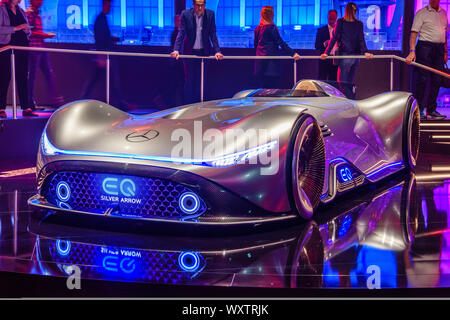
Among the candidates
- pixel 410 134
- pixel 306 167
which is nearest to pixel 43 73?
pixel 410 134

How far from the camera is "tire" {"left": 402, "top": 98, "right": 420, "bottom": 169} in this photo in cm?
570

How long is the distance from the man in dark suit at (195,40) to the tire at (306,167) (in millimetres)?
4317

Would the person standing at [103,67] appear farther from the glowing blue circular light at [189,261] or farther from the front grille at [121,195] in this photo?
the glowing blue circular light at [189,261]

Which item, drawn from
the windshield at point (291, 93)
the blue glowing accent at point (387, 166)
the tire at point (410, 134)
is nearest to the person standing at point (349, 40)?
the tire at point (410, 134)

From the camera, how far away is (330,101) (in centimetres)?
496

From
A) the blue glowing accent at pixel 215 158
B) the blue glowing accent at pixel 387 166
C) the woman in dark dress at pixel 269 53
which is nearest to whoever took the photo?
the blue glowing accent at pixel 215 158

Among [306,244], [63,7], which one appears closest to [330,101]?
[306,244]

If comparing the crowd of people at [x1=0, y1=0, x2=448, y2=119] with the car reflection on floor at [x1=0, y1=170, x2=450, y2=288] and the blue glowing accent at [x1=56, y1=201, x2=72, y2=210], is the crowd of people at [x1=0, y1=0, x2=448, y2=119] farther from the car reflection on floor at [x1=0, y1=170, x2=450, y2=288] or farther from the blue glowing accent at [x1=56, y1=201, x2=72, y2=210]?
the blue glowing accent at [x1=56, y1=201, x2=72, y2=210]

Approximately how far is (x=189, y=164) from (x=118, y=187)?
44 centimetres

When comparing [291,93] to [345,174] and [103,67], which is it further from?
[103,67]

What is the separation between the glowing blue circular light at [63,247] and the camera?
325 centimetres

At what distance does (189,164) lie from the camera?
3.41 m
